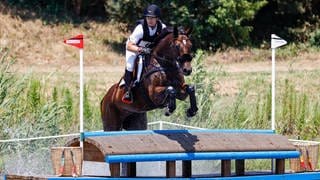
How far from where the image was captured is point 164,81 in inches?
499

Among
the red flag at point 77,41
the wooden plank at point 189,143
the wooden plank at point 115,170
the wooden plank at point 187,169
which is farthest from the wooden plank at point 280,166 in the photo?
the red flag at point 77,41

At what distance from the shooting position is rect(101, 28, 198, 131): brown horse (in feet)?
39.9

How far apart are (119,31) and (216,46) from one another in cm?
349

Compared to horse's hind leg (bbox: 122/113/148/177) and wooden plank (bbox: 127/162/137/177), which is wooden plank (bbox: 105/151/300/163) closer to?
wooden plank (bbox: 127/162/137/177)

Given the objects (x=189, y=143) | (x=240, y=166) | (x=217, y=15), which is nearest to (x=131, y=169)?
(x=189, y=143)

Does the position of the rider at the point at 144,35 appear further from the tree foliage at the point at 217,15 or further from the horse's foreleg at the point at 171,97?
the tree foliage at the point at 217,15

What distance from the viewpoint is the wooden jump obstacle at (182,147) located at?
36.9ft

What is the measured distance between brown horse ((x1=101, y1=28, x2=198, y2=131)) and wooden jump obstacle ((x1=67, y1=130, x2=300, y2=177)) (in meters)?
0.54

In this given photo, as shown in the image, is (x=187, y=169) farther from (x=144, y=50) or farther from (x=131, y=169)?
(x=144, y=50)

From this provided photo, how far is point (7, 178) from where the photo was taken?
11625 mm

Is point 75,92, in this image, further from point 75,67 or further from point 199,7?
point 199,7

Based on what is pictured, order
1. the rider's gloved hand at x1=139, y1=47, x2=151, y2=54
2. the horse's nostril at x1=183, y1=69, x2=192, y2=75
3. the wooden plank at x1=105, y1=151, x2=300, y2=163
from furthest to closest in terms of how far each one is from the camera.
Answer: the rider's gloved hand at x1=139, y1=47, x2=151, y2=54
the horse's nostril at x1=183, y1=69, x2=192, y2=75
the wooden plank at x1=105, y1=151, x2=300, y2=163

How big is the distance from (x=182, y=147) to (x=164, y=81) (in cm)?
142

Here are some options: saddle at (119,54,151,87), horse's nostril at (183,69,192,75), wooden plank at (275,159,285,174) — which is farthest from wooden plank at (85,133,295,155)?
saddle at (119,54,151,87)
